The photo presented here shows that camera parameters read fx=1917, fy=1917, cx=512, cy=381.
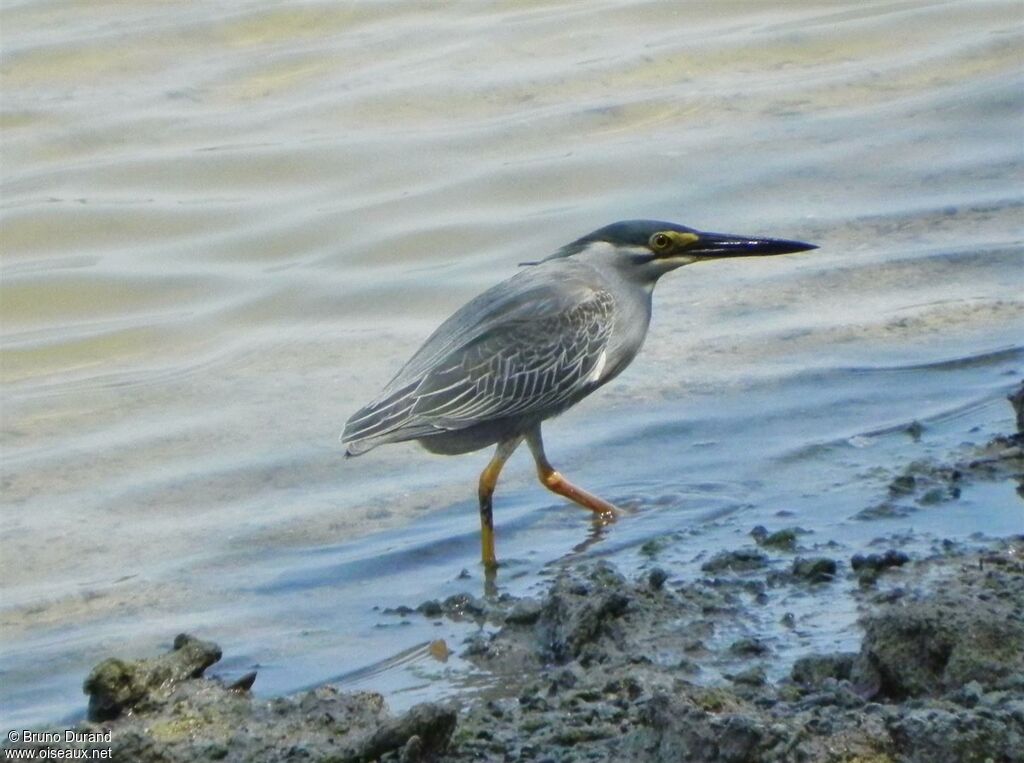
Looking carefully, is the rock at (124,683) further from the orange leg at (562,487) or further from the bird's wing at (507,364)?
the orange leg at (562,487)

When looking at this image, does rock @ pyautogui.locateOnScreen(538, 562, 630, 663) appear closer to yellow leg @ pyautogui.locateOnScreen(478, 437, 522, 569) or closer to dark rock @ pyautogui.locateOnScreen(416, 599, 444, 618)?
dark rock @ pyautogui.locateOnScreen(416, 599, 444, 618)

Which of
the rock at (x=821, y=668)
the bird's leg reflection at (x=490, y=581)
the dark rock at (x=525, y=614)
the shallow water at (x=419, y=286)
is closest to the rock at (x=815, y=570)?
the shallow water at (x=419, y=286)

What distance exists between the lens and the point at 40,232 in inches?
432

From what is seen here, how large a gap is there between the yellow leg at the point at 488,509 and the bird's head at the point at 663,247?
0.85 metres

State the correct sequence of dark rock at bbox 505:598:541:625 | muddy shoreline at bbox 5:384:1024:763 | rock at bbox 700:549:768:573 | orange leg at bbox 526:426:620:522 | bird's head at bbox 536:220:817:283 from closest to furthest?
muddy shoreline at bbox 5:384:1024:763
dark rock at bbox 505:598:541:625
rock at bbox 700:549:768:573
orange leg at bbox 526:426:620:522
bird's head at bbox 536:220:817:283

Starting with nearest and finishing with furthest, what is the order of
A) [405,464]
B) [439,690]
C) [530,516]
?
1. [439,690]
2. [530,516]
3. [405,464]

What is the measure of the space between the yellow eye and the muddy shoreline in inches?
60.6

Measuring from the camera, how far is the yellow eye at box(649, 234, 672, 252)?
711cm

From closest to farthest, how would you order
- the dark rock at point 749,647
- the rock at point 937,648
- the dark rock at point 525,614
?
the rock at point 937,648 < the dark rock at point 749,647 < the dark rock at point 525,614

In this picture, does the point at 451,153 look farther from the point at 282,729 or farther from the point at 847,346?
the point at 282,729

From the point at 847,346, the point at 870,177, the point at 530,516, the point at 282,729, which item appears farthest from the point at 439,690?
the point at 870,177

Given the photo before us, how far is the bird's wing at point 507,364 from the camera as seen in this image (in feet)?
22.1

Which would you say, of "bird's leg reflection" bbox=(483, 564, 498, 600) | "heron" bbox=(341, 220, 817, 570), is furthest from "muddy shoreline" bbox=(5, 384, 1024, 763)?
"heron" bbox=(341, 220, 817, 570)

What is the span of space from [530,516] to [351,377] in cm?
187
